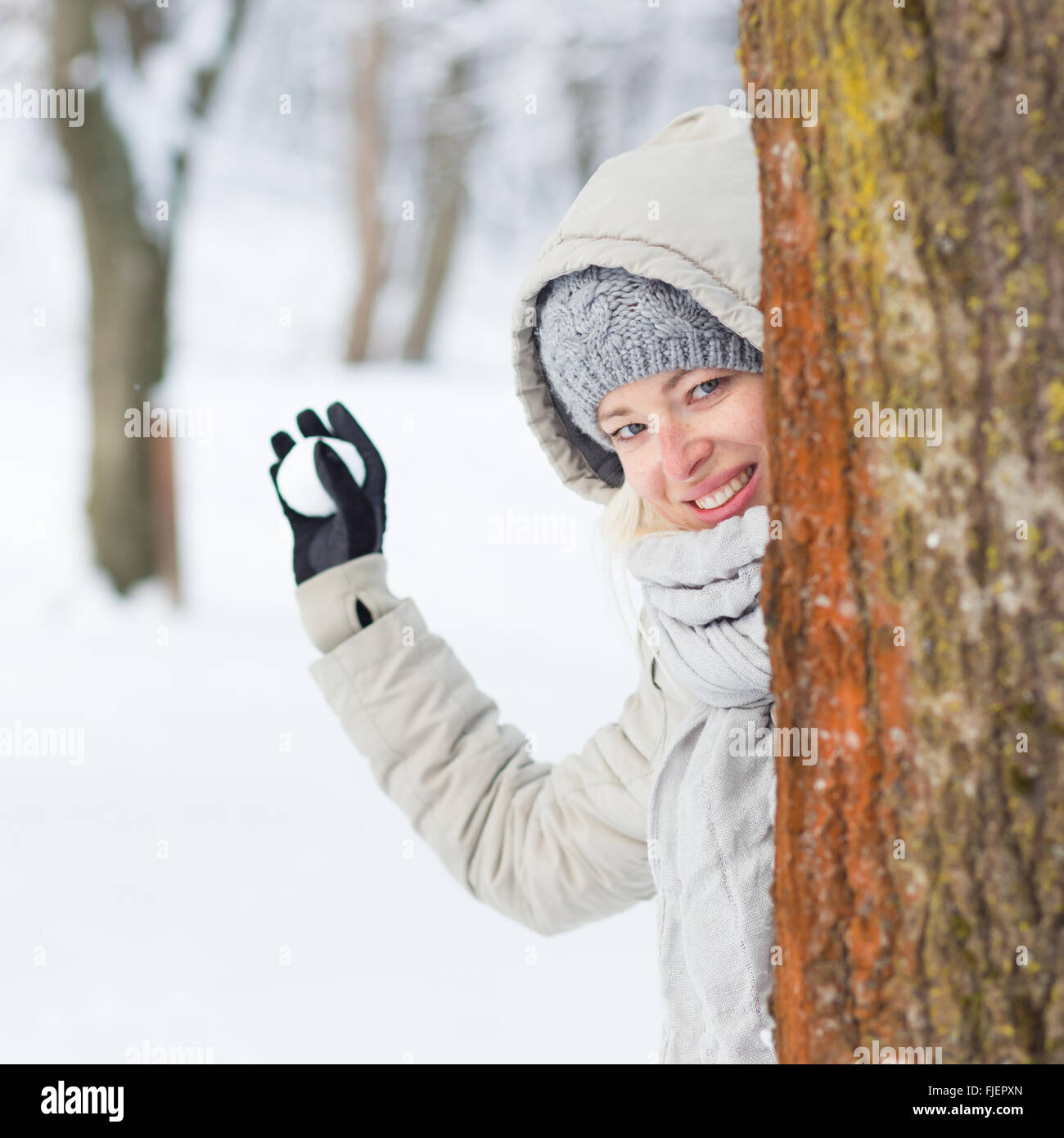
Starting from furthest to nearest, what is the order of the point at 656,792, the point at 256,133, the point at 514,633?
1. the point at 256,133
2. the point at 514,633
3. the point at 656,792

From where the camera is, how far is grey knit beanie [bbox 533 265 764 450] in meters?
1.49

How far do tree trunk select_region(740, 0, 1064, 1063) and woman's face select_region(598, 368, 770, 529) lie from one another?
1.69 ft

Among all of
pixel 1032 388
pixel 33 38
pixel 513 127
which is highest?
pixel 513 127

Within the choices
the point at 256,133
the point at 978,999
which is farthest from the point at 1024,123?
the point at 256,133

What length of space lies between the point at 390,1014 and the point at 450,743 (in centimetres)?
126

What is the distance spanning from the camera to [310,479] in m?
1.99

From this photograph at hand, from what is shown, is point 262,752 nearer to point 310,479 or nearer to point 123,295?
point 310,479

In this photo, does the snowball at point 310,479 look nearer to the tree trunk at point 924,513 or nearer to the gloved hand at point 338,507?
the gloved hand at point 338,507

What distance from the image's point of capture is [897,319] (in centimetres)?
87

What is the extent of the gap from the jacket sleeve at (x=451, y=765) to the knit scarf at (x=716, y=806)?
30cm

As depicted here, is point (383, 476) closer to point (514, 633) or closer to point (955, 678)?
point (955, 678)

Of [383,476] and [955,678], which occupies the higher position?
[383,476]

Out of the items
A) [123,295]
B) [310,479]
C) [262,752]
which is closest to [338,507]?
[310,479]

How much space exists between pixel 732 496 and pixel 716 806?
419mm
